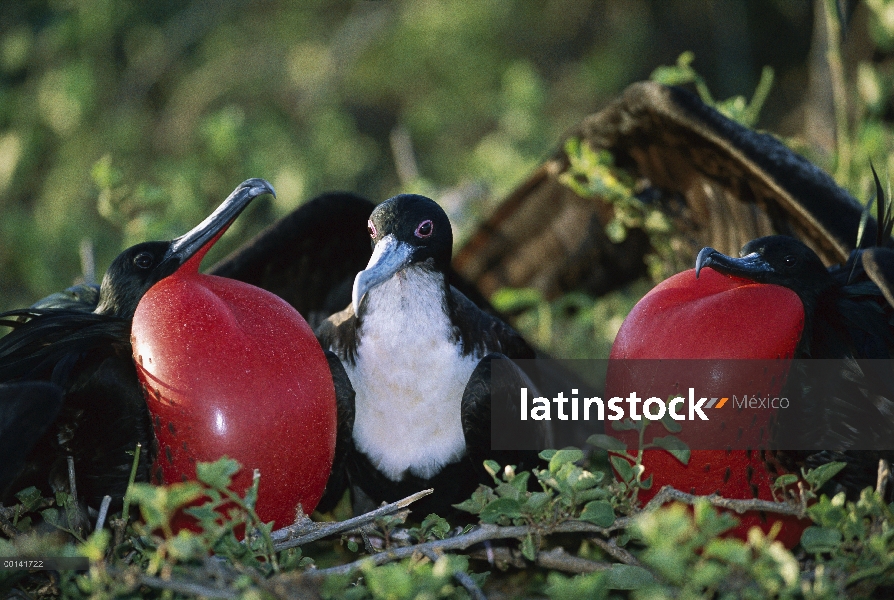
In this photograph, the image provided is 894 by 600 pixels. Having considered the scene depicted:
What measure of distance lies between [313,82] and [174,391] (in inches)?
192

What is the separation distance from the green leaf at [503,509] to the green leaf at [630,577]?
0.57 ft

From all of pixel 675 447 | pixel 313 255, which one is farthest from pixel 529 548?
pixel 313 255

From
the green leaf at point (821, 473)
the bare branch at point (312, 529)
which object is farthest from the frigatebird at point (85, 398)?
the green leaf at point (821, 473)

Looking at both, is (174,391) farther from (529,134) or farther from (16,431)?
(529,134)

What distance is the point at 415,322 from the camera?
76.0 inches

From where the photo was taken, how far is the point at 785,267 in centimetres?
182

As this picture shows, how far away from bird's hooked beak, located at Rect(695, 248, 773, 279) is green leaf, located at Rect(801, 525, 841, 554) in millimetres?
456

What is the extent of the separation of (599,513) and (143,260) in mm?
893

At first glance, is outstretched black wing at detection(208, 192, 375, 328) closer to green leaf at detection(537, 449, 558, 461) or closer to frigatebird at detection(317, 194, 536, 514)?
frigatebird at detection(317, 194, 536, 514)

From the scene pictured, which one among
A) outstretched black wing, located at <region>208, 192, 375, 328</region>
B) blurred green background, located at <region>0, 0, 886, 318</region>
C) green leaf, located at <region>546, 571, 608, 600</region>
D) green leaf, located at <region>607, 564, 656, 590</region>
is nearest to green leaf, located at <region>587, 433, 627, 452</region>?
green leaf, located at <region>607, 564, 656, 590</region>

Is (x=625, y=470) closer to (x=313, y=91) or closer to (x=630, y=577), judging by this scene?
(x=630, y=577)

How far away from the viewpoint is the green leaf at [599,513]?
1562mm

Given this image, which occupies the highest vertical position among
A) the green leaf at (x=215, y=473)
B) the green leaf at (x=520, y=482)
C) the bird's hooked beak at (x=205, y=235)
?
the bird's hooked beak at (x=205, y=235)

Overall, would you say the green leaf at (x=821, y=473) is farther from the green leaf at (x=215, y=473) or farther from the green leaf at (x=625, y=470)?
the green leaf at (x=215, y=473)
